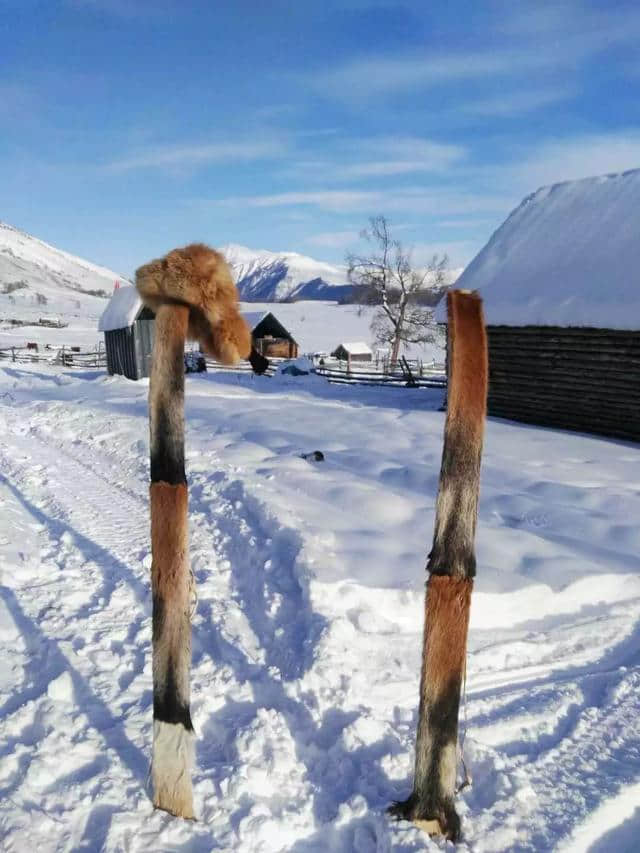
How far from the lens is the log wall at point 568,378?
40.6 feet

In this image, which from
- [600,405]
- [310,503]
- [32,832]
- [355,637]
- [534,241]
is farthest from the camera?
[534,241]

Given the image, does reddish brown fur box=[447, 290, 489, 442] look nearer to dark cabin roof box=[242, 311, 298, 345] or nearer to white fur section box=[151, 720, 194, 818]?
white fur section box=[151, 720, 194, 818]

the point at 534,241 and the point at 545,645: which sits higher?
the point at 534,241

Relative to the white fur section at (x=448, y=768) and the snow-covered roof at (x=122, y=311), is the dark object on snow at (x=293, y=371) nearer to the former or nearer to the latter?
the snow-covered roof at (x=122, y=311)

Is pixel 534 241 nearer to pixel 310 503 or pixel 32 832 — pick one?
pixel 310 503

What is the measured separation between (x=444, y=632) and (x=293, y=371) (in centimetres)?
2758

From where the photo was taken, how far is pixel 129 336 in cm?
2569

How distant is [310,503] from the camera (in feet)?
24.9

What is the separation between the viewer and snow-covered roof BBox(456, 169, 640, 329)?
12414 mm

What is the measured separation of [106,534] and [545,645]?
180 inches

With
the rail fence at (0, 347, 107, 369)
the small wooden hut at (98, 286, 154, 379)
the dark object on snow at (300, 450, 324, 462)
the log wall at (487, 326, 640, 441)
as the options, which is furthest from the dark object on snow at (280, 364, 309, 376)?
the dark object on snow at (300, 450, 324, 462)

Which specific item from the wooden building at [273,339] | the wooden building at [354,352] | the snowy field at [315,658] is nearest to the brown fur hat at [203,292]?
the snowy field at [315,658]

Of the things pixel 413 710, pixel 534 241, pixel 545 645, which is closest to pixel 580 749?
pixel 413 710

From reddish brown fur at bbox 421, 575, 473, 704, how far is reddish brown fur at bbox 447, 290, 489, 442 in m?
0.68
